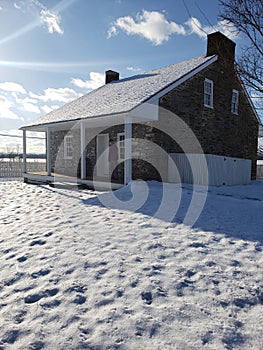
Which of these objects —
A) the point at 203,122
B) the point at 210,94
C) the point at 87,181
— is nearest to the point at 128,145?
the point at 87,181

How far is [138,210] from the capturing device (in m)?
6.40

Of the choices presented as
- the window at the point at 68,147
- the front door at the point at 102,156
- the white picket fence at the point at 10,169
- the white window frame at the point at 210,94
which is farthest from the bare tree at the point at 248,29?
the white picket fence at the point at 10,169

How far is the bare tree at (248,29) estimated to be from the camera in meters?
8.22

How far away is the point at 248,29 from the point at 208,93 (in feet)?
15.0

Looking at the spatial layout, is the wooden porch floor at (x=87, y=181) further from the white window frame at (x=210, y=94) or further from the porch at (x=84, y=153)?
the white window frame at (x=210, y=94)

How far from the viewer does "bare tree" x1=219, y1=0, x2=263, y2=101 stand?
27.0 feet

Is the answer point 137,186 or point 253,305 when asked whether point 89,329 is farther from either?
point 137,186

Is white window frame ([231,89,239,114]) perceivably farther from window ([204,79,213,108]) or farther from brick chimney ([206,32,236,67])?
brick chimney ([206,32,236,67])

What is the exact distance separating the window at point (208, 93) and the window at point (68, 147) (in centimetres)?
818

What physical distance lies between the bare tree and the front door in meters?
7.51

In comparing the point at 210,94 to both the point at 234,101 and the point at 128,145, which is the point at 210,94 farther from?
the point at 128,145

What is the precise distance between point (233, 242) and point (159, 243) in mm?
1312

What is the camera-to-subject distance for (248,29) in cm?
857

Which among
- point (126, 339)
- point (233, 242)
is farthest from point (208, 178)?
point (126, 339)
